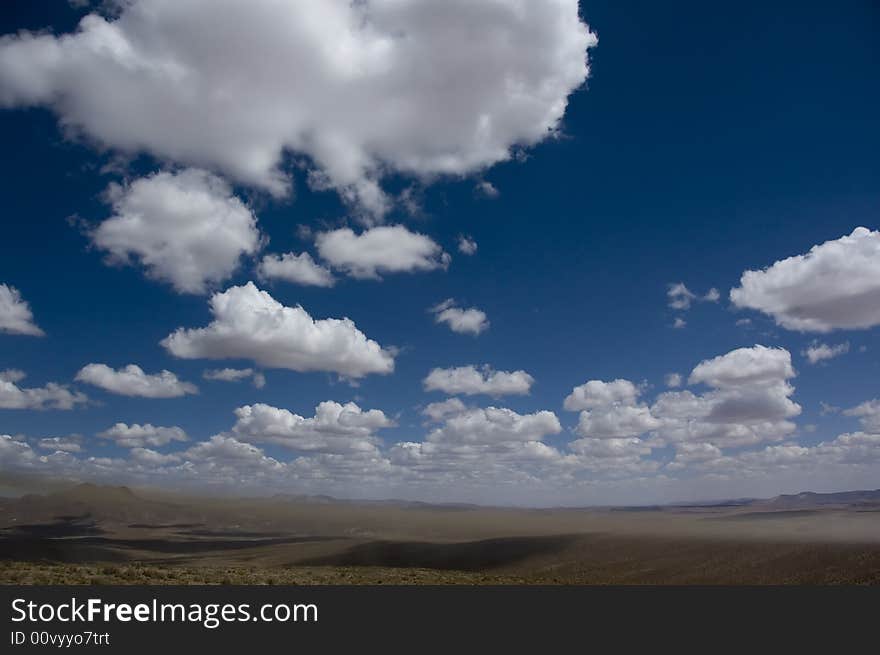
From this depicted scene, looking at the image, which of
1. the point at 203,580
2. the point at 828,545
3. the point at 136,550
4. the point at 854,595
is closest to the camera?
the point at 854,595

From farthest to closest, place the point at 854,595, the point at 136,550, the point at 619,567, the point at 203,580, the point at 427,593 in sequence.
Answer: the point at 136,550 → the point at 619,567 → the point at 203,580 → the point at 427,593 → the point at 854,595

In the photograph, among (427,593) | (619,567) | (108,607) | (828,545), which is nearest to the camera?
(108,607)

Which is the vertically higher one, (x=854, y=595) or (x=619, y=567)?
(x=854, y=595)

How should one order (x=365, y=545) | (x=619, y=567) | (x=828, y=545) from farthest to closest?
(x=365, y=545)
(x=619, y=567)
(x=828, y=545)

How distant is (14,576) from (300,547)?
13186 cm

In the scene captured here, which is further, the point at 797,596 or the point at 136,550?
the point at 136,550

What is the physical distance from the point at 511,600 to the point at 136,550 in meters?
180

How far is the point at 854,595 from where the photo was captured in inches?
1377

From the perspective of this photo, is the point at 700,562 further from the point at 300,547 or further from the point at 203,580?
the point at 300,547

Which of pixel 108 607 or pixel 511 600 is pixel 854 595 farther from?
pixel 108 607

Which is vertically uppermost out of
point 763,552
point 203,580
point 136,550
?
point 203,580

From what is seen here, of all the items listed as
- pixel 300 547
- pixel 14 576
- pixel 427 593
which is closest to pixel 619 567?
pixel 427 593

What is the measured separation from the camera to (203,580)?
1998 inches

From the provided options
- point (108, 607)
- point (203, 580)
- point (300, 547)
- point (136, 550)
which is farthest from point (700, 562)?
point (136, 550)
